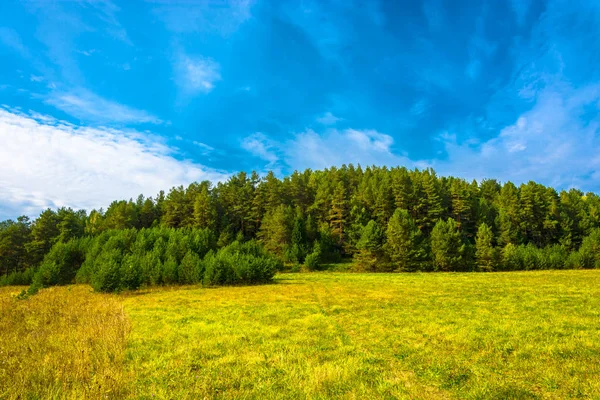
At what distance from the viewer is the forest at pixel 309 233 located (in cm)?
4138

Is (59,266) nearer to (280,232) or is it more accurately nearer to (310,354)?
(280,232)

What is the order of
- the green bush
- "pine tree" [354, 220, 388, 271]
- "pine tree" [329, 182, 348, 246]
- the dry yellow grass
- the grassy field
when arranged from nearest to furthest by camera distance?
the dry yellow grass → the grassy field → the green bush → "pine tree" [354, 220, 388, 271] → "pine tree" [329, 182, 348, 246]

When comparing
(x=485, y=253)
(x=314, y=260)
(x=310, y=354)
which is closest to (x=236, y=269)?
(x=314, y=260)

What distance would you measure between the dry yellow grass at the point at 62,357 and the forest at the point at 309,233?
62.4ft

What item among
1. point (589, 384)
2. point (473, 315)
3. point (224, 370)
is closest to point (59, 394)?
point (224, 370)

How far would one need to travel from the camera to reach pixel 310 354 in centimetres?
958

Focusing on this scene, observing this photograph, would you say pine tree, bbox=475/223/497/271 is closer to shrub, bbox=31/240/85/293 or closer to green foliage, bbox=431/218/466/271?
green foliage, bbox=431/218/466/271

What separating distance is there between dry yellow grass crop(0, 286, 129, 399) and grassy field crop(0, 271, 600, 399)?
4 centimetres

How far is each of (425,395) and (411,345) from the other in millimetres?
4011

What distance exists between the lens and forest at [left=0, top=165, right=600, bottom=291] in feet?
136

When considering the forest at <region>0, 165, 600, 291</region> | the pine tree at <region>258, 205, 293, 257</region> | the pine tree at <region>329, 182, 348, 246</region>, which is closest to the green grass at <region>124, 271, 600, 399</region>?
the forest at <region>0, 165, 600, 291</region>

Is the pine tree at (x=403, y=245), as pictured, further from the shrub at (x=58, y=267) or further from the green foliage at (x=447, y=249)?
the shrub at (x=58, y=267)

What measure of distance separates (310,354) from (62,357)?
7.59m

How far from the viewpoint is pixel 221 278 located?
3659 centimetres
